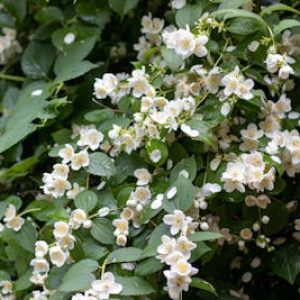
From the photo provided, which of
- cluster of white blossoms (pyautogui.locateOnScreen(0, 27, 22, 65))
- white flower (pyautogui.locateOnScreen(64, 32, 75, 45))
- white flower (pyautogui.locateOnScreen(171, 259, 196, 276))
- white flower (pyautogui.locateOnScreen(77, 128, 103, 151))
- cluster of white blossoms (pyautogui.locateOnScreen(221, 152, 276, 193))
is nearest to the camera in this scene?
white flower (pyautogui.locateOnScreen(171, 259, 196, 276))

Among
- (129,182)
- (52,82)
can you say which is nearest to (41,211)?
(129,182)

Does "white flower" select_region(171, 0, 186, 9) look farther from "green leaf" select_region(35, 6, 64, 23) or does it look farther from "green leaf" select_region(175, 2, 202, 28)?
"green leaf" select_region(35, 6, 64, 23)

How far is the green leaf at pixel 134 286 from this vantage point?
1.02m

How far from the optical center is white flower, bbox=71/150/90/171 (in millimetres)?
1178

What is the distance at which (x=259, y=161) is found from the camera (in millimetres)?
1120

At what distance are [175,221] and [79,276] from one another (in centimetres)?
17

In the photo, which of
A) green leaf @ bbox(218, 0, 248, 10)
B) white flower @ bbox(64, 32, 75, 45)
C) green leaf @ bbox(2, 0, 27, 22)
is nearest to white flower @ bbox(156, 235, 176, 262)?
green leaf @ bbox(218, 0, 248, 10)

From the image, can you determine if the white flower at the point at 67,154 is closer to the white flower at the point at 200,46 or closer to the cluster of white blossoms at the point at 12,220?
the cluster of white blossoms at the point at 12,220

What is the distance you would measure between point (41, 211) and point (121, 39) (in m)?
0.51

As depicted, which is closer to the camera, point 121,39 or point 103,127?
point 103,127

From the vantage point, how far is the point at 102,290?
101 cm

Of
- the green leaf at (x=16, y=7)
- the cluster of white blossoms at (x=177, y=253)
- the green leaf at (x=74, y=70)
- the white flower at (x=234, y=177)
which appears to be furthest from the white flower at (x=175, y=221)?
the green leaf at (x=16, y=7)

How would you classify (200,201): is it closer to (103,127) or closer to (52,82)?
(103,127)

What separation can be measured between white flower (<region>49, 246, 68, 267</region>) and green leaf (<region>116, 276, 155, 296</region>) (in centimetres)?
12
